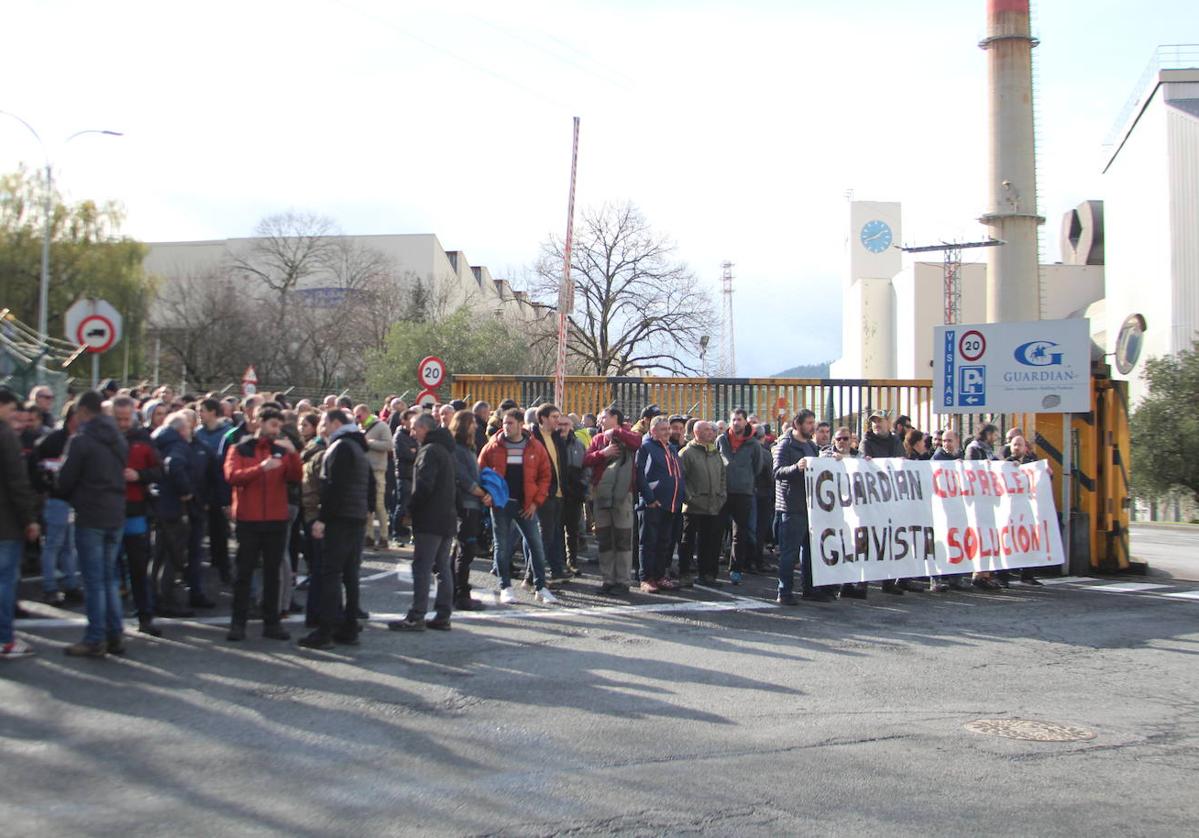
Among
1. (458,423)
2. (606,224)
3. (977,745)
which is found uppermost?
(606,224)

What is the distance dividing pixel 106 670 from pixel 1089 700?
6.94 m

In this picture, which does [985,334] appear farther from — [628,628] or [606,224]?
[606,224]

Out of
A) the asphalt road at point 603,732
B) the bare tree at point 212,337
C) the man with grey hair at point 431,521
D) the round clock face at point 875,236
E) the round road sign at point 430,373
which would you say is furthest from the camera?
the round clock face at point 875,236

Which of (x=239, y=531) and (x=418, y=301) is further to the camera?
(x=418, y=301)

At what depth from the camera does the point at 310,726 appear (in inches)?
256

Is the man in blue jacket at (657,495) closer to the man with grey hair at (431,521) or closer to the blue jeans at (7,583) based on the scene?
the man with grey hair at (431,521)

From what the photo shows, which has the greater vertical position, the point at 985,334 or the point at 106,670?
the point at 985,334

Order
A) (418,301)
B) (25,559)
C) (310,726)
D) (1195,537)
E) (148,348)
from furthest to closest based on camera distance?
1. (418,301)
2. (148,348)
3. (1195,537)
4. (25,559)
5. (310,726)

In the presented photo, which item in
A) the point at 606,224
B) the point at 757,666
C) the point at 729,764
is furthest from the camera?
the point at 606,224

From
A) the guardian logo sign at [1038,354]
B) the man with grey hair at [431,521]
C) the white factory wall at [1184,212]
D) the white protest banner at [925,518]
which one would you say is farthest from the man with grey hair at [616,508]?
the white factory wall at [1184,212]

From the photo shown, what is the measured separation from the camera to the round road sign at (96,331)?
14758 millimetres

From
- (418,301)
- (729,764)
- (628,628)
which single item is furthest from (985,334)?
(418,301)

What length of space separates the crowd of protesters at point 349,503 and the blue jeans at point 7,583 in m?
0.01

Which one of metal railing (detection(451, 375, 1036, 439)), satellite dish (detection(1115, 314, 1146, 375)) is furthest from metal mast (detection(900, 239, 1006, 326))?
metal railing (detection(451, 375, 1036, 439))
